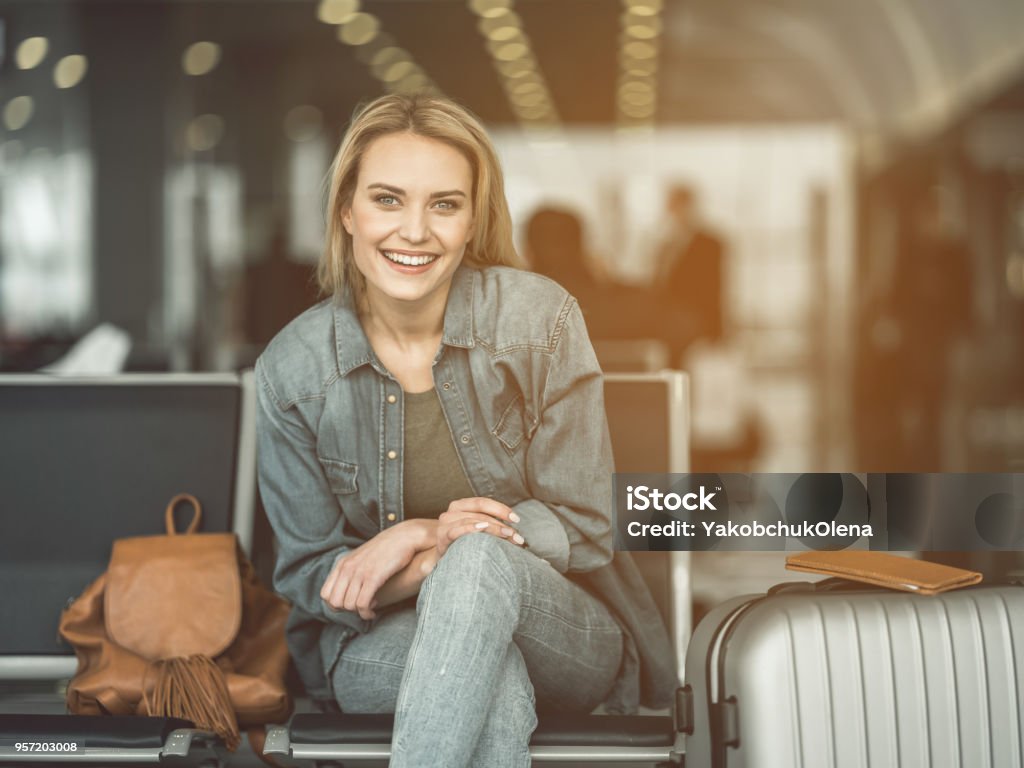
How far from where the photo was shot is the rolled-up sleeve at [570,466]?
86.4 inches

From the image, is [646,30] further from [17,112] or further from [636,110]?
[17,112]

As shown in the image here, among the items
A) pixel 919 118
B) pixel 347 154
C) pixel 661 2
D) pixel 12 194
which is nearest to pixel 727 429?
pixel 347 154

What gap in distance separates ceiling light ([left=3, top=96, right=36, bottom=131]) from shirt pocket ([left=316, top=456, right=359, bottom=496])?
1948mm

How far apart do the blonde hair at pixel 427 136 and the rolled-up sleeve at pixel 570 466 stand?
0.68 ft

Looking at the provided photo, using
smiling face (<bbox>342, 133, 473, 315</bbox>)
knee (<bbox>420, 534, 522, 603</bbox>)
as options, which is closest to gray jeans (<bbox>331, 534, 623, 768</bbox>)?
knee (<bbox>420, 534, 522, 603</bbox>)

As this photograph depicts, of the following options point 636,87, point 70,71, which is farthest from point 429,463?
point 70,71

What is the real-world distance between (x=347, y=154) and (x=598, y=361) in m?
0.61

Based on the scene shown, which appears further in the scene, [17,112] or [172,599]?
[17,112]

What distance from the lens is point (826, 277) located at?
21.1ft

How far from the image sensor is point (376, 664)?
2121mm

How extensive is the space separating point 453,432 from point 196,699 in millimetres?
671

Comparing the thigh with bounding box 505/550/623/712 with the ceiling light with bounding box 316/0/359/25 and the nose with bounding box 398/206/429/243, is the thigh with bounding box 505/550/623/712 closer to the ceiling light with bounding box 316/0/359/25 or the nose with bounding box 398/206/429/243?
the nose with bounding box 398/206/429/243

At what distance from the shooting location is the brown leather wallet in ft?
6.40

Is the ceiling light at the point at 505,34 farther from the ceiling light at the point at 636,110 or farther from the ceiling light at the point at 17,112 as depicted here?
the ceiling light at the point at 17,112
